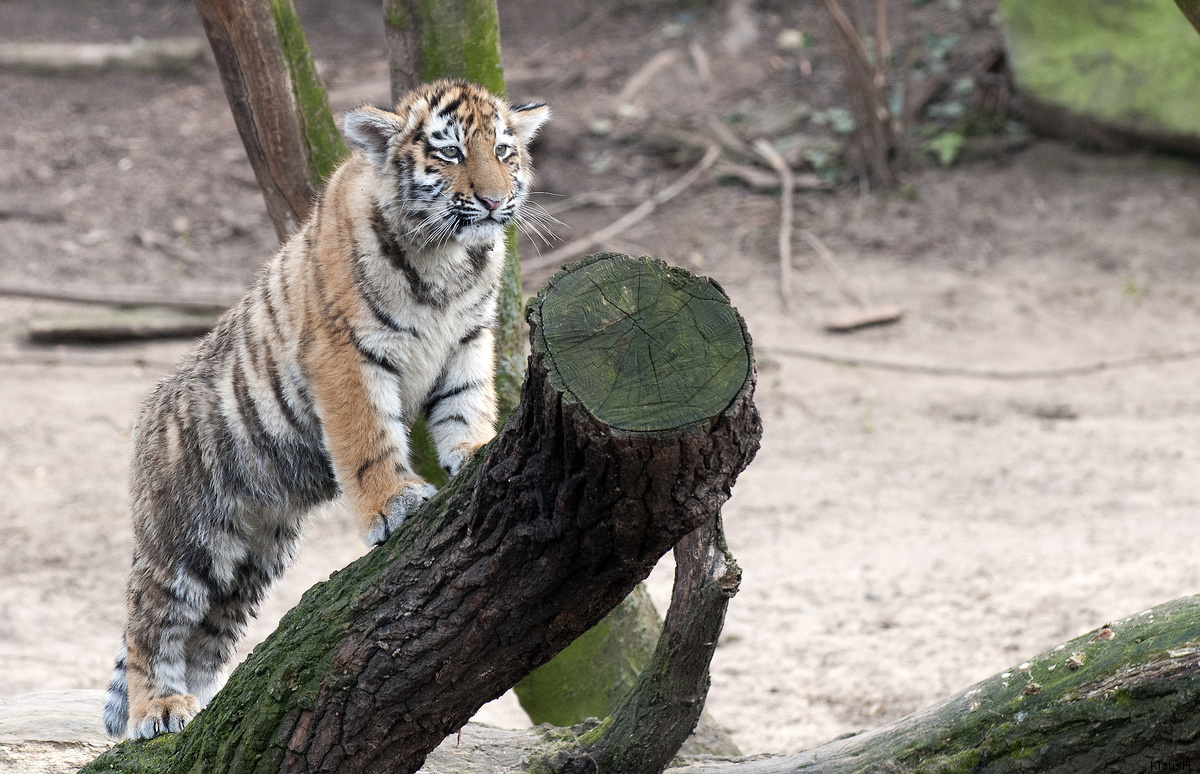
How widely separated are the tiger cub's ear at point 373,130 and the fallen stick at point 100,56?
10460 mm

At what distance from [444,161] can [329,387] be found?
2.47 feet

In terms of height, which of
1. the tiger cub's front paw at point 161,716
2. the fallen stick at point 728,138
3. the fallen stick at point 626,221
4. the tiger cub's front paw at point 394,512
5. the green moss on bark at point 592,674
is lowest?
the fallen stick at point 626,221

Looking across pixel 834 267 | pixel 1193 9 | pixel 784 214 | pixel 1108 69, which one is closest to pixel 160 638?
pixel 1193 9

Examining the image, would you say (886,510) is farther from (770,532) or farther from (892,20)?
(892,20)

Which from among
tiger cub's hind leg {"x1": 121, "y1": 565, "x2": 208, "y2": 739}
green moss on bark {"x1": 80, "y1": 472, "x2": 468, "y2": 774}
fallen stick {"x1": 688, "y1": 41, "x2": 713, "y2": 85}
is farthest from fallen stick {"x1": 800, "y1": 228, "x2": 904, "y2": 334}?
green moss on bark {"x1": 80, "y1": 472, "x2": 468, "y2": 774}

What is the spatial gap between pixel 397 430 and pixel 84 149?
9422mm

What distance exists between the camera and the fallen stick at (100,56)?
1209 cm

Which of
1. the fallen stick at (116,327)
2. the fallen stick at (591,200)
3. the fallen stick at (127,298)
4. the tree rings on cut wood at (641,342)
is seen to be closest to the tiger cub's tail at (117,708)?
the tree rings on cut wood at (641,342)

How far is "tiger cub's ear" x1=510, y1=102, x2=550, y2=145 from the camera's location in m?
3.44

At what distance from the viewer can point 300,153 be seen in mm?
3838

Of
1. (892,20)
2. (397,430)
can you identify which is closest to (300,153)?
(397,430)

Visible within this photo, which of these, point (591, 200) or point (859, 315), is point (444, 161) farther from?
point (591, 200)

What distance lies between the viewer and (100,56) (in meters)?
12.2

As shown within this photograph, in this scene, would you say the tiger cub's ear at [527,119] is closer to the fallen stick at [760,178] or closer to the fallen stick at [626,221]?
the fallen stick at [626,221]
